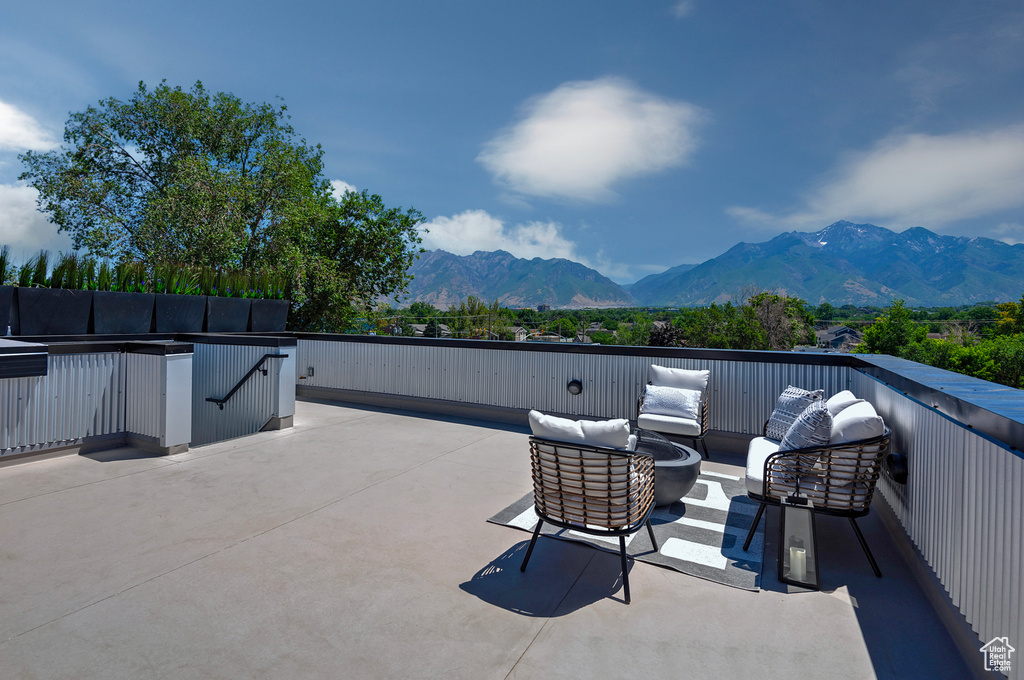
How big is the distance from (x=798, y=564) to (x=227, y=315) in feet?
26.3

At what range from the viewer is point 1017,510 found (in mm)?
1491

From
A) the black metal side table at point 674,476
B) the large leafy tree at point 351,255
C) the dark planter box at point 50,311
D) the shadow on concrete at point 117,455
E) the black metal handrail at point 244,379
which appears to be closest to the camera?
the black metal side table at point 674,476

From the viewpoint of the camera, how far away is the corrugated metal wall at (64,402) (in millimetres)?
4180

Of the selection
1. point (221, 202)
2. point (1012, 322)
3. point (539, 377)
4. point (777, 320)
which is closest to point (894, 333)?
point (1012, 322)

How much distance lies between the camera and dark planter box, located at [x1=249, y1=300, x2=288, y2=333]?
8414 mm

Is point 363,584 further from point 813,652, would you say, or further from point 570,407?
point 570,407

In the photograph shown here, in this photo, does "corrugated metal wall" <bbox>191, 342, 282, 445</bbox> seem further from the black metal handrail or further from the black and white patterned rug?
the black and white patterned rug

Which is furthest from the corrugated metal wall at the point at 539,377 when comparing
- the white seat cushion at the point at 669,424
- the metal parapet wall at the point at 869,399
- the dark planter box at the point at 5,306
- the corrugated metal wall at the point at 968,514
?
the dark planter box at the point at 5,306

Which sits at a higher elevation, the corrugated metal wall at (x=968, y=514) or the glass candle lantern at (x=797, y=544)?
the corrugated metal wall at (x=968, y=514)

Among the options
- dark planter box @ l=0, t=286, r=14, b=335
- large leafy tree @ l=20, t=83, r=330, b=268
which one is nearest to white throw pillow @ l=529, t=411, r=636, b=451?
dark planter box @ l=0, t=286, r=14, b=335

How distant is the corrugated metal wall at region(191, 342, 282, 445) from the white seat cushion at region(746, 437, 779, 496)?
501 centimetres

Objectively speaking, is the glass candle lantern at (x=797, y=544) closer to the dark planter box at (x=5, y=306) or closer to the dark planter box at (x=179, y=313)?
the dark planter box at (x=5, y=306)

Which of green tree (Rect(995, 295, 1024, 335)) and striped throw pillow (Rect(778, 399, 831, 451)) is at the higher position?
green tree (Rect(995, 295, 1024, 335))

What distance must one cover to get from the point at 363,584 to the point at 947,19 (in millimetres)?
32284
